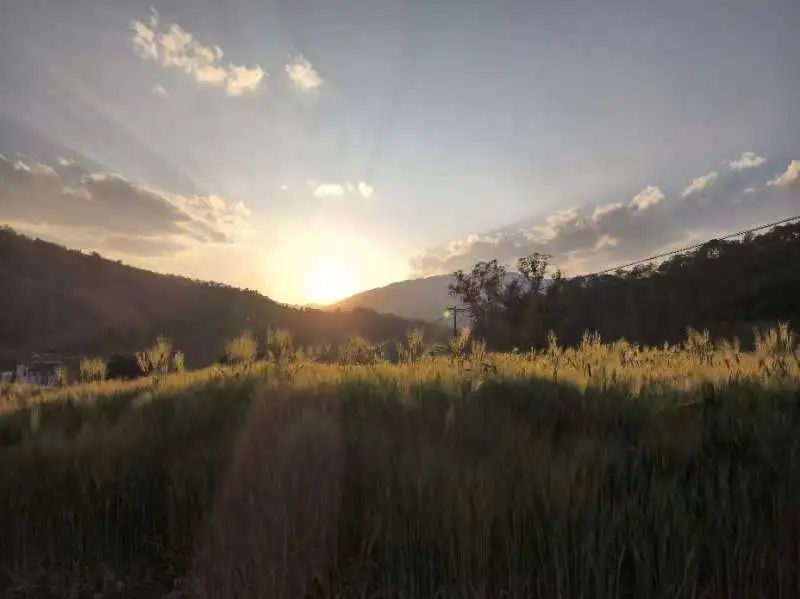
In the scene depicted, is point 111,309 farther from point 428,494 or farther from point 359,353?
point 428,494

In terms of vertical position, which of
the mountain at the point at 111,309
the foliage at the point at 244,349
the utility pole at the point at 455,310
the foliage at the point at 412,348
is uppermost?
the mountain at the point at 111,309

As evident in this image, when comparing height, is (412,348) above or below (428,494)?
above

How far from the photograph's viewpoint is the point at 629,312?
29141mm

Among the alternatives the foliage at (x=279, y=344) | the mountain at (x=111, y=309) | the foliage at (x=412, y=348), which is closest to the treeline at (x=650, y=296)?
the foliage at (x=412, y=348)

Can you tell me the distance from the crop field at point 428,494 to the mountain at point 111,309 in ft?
139

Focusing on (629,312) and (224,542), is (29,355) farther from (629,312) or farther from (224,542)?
(224,542)

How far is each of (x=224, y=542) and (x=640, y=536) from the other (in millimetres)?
2165

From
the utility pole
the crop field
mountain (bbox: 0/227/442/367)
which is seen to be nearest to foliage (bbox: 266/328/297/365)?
the crop field

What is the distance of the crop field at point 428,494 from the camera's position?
2.70 metres

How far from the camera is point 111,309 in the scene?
2343 inches

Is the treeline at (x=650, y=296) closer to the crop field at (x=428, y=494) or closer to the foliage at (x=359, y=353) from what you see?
the foliage at (x=359, y=353)

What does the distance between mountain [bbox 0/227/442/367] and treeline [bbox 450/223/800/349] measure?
22.0 metres

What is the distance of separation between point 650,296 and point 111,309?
170ft

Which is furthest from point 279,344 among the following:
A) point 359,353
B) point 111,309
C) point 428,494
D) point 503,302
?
point 111,309
